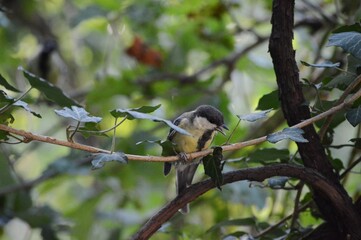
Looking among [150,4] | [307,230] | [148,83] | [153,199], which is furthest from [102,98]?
[307,230]

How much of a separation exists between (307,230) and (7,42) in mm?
2132

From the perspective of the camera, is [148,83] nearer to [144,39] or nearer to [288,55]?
[144,39]

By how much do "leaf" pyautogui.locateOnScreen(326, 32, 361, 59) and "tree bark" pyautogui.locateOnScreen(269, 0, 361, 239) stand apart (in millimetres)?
86

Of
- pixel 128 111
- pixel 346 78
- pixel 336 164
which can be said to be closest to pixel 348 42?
pixel 346 78

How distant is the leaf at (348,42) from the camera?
3.91 feet

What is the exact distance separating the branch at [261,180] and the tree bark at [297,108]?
0.02 metres

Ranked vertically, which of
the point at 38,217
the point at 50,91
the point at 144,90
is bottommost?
the point at 50,91

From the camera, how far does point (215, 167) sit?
1.24m

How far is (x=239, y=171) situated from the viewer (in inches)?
49.4

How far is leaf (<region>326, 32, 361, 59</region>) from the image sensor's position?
1.19 meters

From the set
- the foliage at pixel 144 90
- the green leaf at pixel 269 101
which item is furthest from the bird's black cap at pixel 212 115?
the green leaf at pixel 269 101

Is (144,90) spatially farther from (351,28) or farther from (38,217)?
(351,28)

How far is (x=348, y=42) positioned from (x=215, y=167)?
35 centimetres

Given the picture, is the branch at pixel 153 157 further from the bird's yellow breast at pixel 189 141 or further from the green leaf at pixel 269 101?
the bird's yellow breast at pixel 189 141
